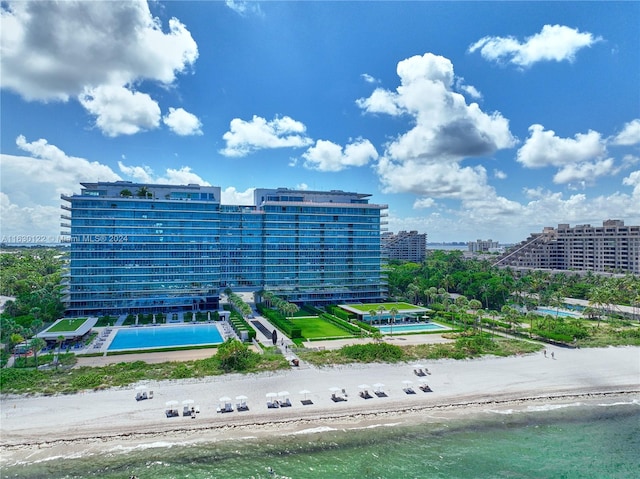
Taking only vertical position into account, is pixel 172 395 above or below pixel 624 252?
below

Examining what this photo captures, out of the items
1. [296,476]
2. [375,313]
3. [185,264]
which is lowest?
[296,476]

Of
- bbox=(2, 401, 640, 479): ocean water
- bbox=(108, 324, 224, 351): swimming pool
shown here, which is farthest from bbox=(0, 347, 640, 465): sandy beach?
bbox=(108, 324, 224, 351): swimming pool

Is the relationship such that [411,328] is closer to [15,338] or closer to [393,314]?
[393,314]

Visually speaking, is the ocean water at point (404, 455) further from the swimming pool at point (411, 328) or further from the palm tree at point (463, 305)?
the swimming pool at point (411, 328)

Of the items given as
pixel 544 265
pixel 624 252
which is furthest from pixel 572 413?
pixel 544 265

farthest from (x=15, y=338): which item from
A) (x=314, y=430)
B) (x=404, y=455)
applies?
(x=404, y=455)

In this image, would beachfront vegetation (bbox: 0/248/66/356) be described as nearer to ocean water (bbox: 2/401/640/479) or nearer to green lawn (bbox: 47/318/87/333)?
green lawn (bbox: 47/318/87/333)

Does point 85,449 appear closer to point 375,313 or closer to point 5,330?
point 5,330
